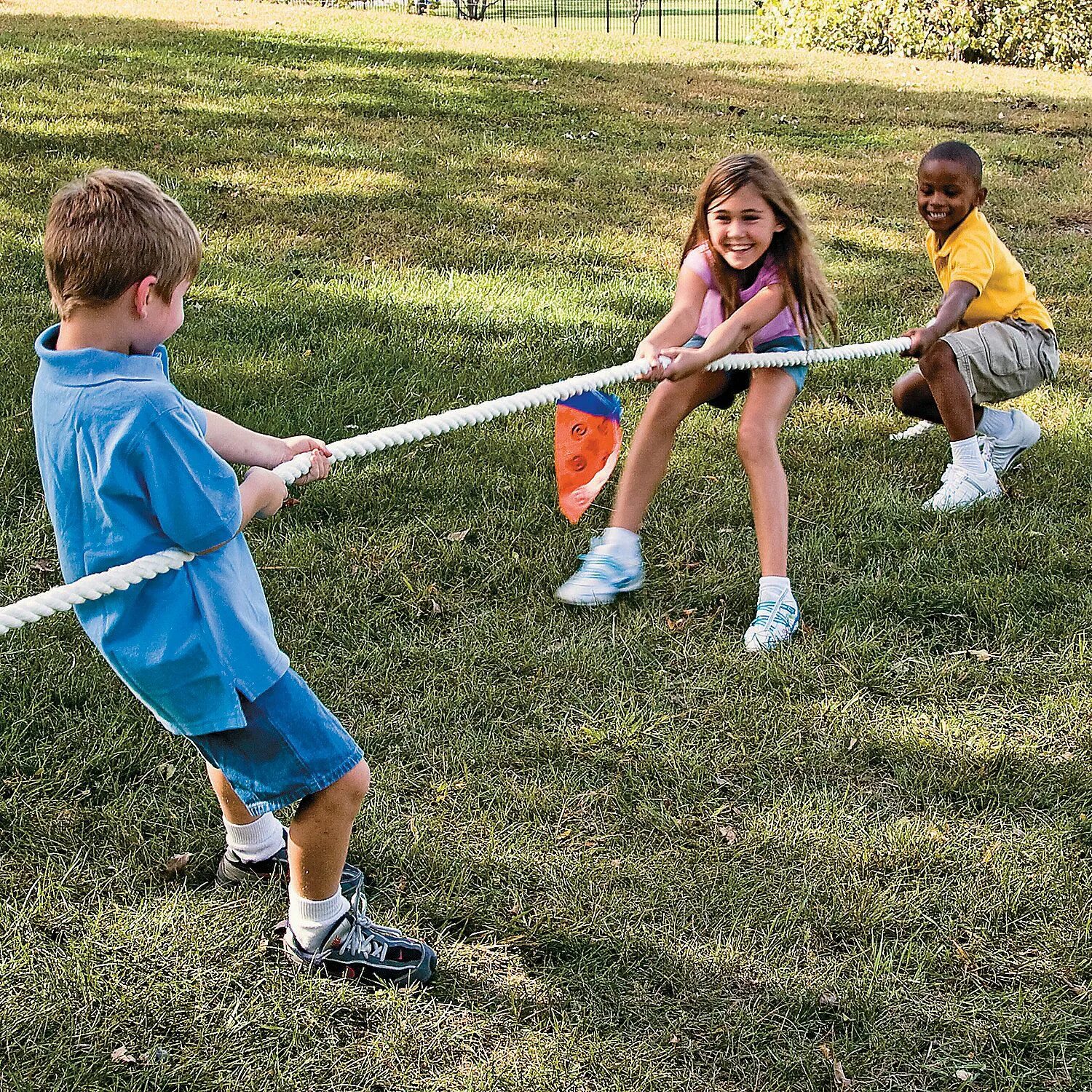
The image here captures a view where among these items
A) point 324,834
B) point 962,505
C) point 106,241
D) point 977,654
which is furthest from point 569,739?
point 962,505

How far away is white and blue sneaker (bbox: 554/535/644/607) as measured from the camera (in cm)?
379

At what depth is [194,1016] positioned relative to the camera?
7.83 ft

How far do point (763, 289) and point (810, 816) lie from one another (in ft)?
5.46

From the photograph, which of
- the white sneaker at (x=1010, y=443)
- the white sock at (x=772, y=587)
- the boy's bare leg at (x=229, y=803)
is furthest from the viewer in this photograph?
the white sneaker at (x=1010, y=443)

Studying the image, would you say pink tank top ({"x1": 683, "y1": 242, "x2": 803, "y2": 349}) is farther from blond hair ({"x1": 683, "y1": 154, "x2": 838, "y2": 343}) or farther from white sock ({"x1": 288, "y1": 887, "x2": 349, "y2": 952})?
white sock ({"x1": 288, "y1": 887, "x2": 349, "y2": 952})

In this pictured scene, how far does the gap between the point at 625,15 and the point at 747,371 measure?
2928 cm

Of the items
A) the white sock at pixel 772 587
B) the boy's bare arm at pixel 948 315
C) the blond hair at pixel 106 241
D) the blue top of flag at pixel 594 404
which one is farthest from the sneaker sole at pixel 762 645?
the blond hair at pixel 106 241

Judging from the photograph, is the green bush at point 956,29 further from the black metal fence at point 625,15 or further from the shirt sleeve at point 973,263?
the shirt sleeve at point 973,263

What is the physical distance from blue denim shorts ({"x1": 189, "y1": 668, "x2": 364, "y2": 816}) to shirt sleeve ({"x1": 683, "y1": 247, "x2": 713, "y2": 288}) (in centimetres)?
219

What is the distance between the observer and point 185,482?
1927mm

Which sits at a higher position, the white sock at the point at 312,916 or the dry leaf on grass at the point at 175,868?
the white sock at the point at 312,916

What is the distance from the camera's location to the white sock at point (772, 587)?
12.2ft

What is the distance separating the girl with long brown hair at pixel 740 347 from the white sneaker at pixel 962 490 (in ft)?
2.83

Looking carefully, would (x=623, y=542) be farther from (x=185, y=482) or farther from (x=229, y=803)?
(x=185, y=482)
